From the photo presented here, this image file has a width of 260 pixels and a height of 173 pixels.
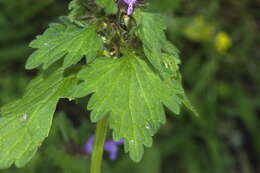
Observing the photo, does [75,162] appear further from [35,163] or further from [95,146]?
[95,146]

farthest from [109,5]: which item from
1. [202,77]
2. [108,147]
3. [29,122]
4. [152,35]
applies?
[202,77]

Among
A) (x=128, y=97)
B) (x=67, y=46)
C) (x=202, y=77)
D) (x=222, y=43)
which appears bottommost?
(x=202, y=77)

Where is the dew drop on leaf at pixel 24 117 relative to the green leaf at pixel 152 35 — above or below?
below

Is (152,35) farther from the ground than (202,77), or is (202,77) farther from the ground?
(152,35)

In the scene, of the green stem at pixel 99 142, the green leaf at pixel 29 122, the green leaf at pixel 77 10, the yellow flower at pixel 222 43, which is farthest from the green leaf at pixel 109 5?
the yellow flower at pixel 222 43

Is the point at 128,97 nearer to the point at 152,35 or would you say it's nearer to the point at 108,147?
the point at 152,35

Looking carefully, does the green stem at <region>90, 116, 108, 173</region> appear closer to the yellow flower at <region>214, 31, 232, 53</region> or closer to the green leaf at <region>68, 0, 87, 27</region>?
the green leaf at <region>68, 0, 87, 27</region>

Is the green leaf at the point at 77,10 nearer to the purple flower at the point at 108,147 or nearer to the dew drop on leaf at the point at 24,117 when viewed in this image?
the dew drop on leaf at the point at 24,117
